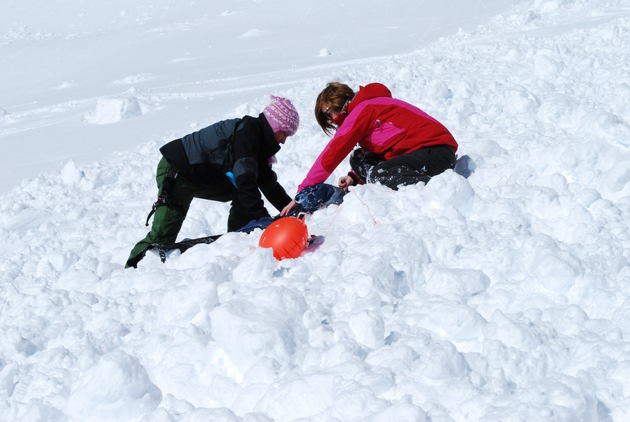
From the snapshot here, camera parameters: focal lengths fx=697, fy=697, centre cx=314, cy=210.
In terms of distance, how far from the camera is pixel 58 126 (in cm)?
1084

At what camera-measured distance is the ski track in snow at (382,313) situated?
2.54 m

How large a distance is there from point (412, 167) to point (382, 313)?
1666 millimetres

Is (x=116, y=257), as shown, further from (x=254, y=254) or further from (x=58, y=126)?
(x=58, y=126)

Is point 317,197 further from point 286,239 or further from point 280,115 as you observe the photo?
point 286,239

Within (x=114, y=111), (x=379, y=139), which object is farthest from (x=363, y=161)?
(x=114, y=111)

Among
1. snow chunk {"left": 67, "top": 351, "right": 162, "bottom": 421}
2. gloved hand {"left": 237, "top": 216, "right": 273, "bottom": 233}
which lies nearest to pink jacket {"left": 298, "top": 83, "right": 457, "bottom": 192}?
gloved hand {"left": 237, "top": 216, "right": 273, "bottom": 233}

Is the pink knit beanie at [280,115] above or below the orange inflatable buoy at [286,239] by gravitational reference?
above

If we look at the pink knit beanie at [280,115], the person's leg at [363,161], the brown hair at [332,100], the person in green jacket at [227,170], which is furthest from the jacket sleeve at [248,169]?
the person's leg at [363,161]

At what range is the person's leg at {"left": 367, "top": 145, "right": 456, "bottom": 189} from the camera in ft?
14.5

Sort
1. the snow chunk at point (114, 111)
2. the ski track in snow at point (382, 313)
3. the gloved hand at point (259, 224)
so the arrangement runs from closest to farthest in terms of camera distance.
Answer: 1. the ski track in snow at point (382, 313)
2. the gloved hand at point (259, 224)
3. the snow chunk at point (114, 111)

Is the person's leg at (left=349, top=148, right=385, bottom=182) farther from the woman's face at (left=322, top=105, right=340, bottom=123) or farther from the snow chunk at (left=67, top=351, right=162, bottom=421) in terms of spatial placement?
the snow chunk at (left=67, top=351, right=162, bottom=421)

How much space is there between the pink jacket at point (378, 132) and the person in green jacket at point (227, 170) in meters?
0.35

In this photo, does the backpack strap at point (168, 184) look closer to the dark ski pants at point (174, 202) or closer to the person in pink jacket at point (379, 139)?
the dark ski pants at point (174, 202)

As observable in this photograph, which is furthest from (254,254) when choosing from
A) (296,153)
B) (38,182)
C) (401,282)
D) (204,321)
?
(38,182)
